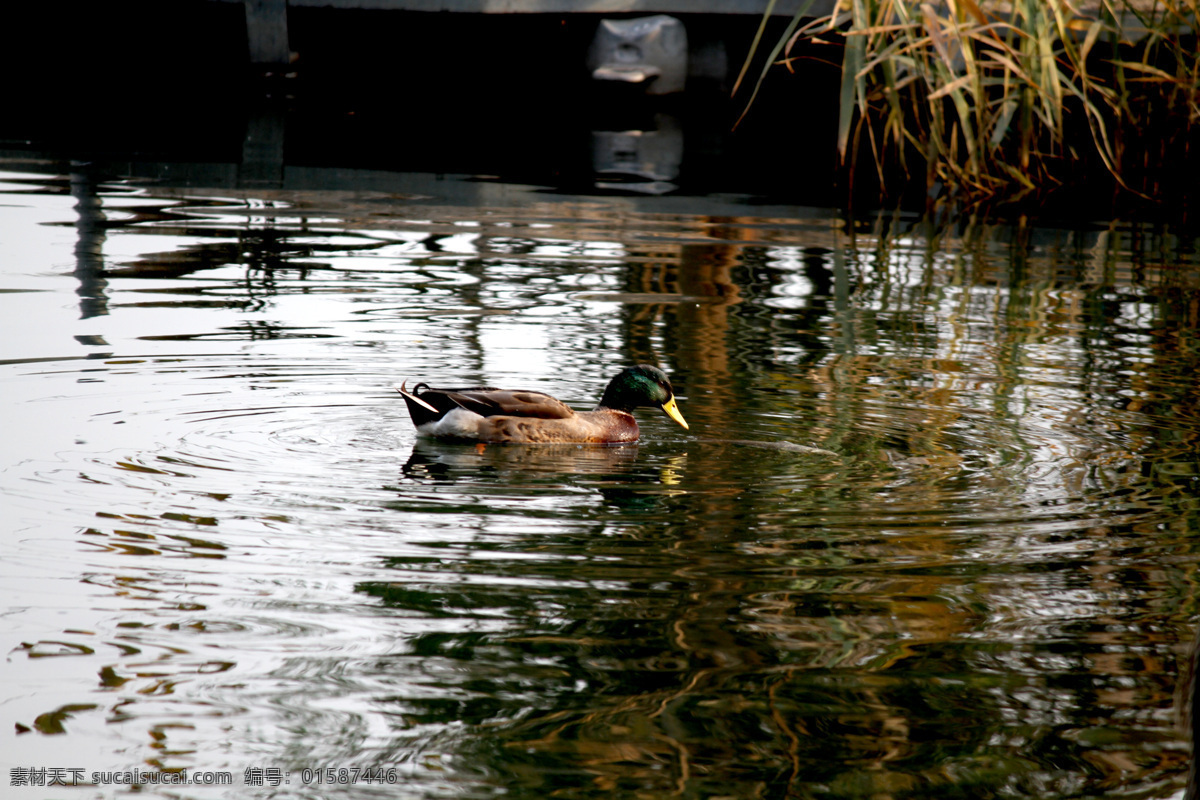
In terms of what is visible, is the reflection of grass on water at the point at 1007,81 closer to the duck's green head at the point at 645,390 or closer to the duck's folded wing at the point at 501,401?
the duck's green head at the point at 645,390

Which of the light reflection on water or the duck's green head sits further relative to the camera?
the duck's green head

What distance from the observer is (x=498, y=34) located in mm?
24438

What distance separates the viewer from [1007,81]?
1072 cm

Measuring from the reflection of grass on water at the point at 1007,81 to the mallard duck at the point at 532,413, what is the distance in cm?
323

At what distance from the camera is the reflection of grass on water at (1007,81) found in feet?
32.3

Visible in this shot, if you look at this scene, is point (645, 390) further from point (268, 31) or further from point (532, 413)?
point (268, 31)

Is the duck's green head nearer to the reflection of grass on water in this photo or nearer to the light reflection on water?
the light reflection on water

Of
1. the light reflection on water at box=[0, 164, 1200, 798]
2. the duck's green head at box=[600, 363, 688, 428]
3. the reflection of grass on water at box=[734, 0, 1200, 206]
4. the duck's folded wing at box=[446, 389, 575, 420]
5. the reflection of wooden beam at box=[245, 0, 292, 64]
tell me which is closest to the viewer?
the light reflection on water at box=[0, 164, 1200, 798]

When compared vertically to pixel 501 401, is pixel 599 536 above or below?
below

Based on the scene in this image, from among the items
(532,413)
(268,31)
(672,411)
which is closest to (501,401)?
(532,413)

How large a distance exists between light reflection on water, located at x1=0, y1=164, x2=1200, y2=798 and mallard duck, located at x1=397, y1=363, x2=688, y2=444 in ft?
0.32

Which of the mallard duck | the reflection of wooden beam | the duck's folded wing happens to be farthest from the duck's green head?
the reflection of wooden beam

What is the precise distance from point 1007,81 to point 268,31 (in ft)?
46.1

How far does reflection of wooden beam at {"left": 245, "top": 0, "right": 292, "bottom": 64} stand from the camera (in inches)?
848
